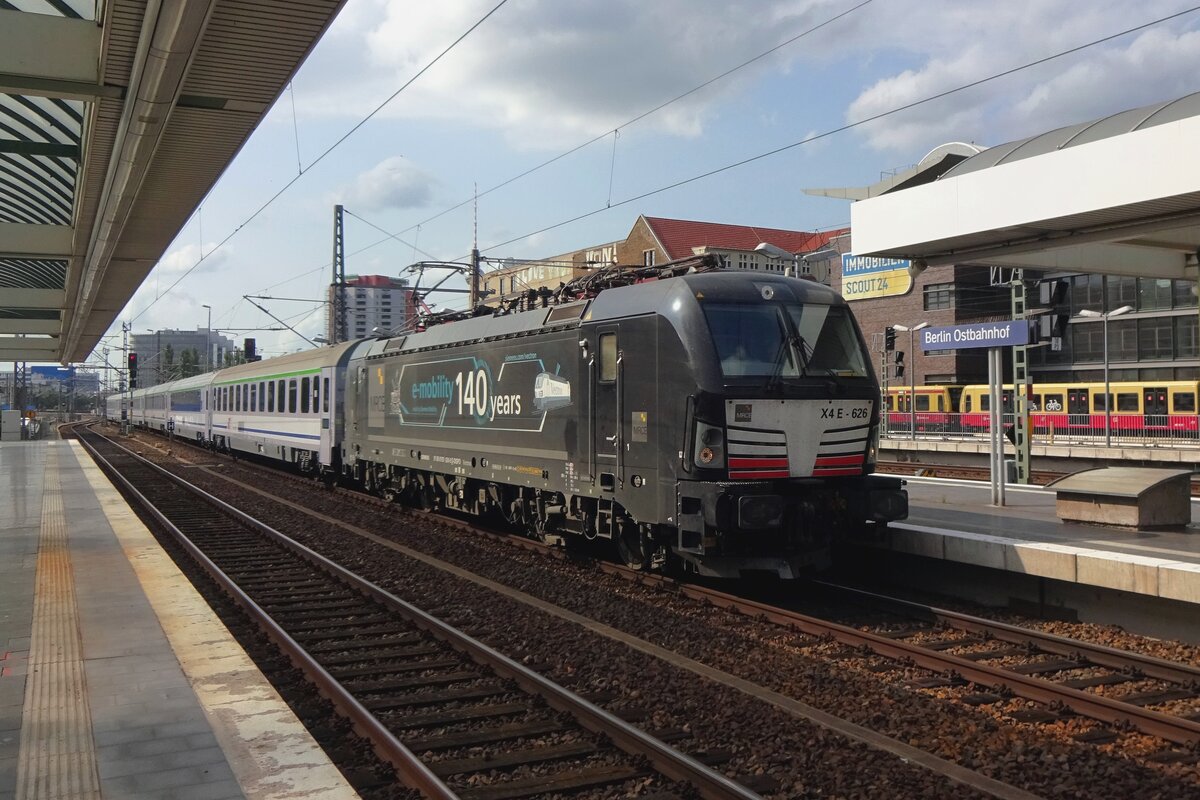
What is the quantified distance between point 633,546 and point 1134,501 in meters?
5.58

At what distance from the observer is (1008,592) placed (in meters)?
10.1

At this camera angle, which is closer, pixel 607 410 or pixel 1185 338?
pixel 607 410

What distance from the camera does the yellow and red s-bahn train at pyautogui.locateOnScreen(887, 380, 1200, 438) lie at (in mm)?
28812

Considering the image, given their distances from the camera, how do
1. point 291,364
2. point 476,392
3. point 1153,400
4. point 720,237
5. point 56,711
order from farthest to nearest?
point 720,237 → point 1153,400 → point 291,364 → point 476,392 → point 56,711

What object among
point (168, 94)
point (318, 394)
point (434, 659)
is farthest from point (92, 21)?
point (318, 394)

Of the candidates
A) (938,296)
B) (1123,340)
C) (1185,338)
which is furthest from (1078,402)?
(1123,340)

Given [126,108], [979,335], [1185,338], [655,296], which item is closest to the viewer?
[126,108]

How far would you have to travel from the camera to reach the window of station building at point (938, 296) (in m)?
48.5

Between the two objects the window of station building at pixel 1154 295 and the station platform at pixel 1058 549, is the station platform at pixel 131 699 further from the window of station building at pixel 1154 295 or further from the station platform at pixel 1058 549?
the window of station building at pixel 1154 295

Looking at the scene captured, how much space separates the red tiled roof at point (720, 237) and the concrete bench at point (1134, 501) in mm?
52655

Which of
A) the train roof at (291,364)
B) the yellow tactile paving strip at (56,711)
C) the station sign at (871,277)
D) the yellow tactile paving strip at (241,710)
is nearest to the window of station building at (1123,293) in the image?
the station sign at (871,277)

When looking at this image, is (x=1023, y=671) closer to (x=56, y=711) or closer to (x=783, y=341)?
(x=783, y=341)

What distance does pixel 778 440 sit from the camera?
9.70 meters

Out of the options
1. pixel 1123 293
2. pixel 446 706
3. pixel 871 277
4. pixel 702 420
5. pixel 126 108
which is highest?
pixel 871 277
